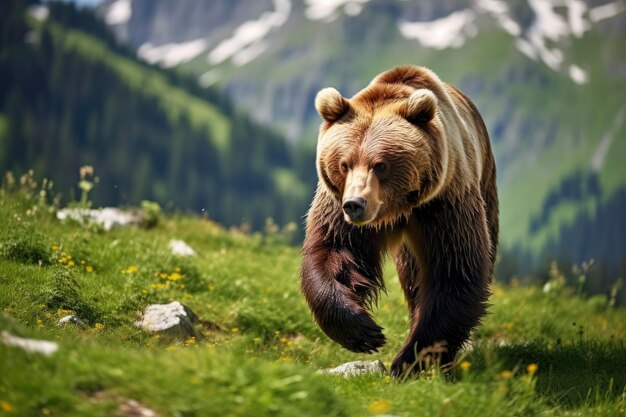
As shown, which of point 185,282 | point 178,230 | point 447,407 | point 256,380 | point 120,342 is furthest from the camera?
point 178,230

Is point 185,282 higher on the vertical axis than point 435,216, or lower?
lower

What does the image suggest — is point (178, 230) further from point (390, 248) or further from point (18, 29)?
point (18, 29)

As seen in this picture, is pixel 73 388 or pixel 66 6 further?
pixel 66 6

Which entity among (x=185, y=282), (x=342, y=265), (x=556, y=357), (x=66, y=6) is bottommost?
(x=556, y=357)

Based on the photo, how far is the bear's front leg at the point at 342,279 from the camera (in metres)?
6.69

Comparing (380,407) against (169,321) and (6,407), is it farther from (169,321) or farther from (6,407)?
(169,321)

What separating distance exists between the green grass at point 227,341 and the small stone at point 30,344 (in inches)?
2.7

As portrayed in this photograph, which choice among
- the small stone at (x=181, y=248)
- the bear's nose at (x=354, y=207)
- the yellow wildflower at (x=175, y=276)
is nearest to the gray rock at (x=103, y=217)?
the small stone at (x=181, y=248)

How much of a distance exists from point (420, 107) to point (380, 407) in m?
2.96

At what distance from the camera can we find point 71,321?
7.02m

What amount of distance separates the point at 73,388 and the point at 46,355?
0.33 m

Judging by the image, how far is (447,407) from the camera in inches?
195

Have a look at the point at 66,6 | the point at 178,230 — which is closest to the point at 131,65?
the point at 66,6

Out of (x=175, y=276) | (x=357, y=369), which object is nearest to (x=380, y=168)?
(x=357, y=369)
